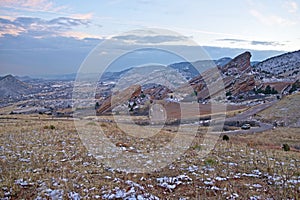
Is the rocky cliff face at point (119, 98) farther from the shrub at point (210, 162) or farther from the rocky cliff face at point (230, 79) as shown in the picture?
the shrub at point (210, 162)

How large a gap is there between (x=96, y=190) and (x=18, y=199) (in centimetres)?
243

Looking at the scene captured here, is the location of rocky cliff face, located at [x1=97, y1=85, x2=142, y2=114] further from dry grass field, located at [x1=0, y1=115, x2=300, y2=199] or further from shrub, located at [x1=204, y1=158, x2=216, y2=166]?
shrub, located at [x1=204, y1=158, x2=216, y2=166]

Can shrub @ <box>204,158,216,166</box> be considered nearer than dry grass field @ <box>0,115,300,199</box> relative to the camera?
No

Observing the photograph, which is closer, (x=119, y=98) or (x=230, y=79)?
(x=119, y=98)

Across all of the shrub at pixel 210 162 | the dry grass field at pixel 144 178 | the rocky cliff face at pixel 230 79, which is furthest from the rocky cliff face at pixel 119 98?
the shrub at pixel 210 162

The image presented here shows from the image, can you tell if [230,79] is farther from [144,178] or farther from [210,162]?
[144,178]

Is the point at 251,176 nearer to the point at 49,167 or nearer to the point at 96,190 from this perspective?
the point at 96,190

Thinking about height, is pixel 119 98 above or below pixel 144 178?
below

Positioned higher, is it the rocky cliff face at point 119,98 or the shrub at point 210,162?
the shrub at point 210,162

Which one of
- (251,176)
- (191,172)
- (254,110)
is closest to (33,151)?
(191,172)

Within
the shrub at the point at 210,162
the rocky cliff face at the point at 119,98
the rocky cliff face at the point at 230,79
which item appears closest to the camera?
the shrub at the point at 210,162

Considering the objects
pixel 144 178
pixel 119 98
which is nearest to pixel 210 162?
pixel 144 178

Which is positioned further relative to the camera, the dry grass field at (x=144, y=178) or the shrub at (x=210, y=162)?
the shrub at (x=210, y=162)

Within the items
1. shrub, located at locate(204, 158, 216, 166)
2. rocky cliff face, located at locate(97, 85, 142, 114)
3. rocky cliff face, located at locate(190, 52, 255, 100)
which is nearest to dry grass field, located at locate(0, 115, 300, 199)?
shrub, located at locate(204, 158, 216, 166)
